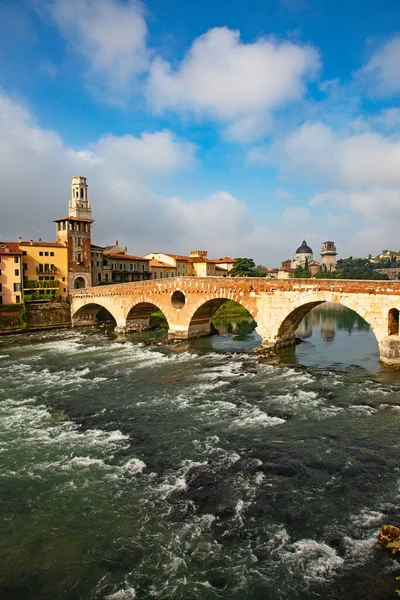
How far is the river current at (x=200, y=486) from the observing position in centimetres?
881

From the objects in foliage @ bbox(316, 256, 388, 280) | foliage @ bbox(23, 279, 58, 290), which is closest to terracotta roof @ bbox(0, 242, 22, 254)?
foliage @ bbox(23, 279, 58, 290)

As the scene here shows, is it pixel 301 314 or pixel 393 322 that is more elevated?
pixel 301 314


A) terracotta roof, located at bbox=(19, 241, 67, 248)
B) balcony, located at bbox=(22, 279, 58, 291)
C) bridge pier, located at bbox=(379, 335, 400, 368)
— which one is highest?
terracotta roof, located at bbox=(19, 241, 67, 248)

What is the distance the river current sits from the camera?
8.81 metres

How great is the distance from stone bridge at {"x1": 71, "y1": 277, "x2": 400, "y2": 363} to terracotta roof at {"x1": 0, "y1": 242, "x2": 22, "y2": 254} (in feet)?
29.7

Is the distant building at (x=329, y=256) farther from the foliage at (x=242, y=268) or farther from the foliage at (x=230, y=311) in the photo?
the foliage at (x=230, y=311)

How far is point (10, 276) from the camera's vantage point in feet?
160

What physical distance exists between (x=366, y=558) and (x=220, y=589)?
312cm

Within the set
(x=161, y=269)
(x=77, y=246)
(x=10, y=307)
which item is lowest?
(x=10, y=307)

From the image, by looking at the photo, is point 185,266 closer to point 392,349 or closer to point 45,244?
point 45,244

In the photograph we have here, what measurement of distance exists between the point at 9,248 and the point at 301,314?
35.5m

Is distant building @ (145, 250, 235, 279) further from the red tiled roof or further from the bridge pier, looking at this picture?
the bridge pier

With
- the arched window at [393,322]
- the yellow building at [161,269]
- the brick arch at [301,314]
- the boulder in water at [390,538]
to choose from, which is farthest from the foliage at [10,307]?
the boulder in water at [390,538]

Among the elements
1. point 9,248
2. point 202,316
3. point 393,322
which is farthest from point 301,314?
point 9,248
